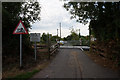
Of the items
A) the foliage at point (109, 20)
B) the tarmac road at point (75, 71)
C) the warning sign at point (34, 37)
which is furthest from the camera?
the warning sign at point (34, 37)

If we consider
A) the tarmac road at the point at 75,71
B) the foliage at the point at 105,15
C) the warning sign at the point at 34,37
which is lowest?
the tarmac road at the point at 75,71

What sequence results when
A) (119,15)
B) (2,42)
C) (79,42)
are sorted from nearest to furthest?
(119,15) → (2,42) → (79,42)

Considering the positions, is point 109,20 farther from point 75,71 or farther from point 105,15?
point 75,71

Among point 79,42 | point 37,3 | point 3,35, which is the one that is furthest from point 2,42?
point 79,42

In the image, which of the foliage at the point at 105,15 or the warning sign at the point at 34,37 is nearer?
the foliage at the point at 105,15

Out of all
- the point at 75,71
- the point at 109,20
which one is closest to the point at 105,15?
the point at 109,20

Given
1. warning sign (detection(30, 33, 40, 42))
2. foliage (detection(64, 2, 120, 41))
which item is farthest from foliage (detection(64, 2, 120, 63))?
warning sign (detection(30, 33, 40, 42))

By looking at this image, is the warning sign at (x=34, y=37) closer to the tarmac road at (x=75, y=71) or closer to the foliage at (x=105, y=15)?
the tarmac road at (x=75, y=71)

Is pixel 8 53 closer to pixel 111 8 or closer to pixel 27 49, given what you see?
pixel 27 49

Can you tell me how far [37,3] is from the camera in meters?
11.0

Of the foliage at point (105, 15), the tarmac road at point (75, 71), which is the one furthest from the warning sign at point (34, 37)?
the foliage at point (105, 15)

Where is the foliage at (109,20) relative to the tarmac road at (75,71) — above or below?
above

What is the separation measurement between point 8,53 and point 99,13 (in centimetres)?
650

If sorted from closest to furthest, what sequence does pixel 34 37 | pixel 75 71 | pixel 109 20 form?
pixel 75 71
pixel 109 20
pixel 34 37
